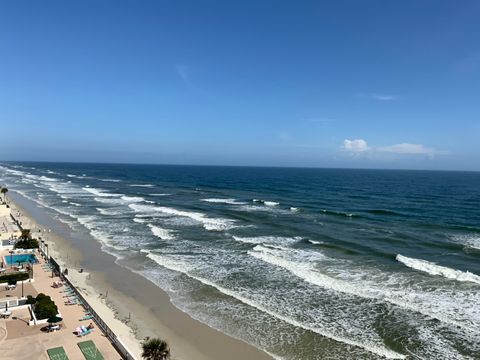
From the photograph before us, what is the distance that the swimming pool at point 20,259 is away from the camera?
119 ft

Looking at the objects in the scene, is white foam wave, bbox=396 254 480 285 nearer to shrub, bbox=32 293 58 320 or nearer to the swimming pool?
shrub, bbox=32 293 58 320

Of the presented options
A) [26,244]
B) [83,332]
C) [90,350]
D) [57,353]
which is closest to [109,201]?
[26,244]

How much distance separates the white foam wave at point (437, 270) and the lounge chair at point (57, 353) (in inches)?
1191

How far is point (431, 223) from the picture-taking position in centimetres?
5772

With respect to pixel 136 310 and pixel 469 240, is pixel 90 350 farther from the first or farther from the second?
pixel 469 240

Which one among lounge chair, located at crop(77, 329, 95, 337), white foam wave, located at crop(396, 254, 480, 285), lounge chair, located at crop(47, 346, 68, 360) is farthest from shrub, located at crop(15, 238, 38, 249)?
white foam wave, located at crop(396, 254, 480, 285)

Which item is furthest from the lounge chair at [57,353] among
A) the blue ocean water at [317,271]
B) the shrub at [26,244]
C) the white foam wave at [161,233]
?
the white foam wave at [161,233]

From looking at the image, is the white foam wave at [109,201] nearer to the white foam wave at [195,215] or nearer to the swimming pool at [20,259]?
the white foam wave at [195,215]

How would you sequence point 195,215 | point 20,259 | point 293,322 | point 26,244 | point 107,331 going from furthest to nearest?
point 195,215 < point 26,244 < point 20,259 < point 293,322 < point 107,331

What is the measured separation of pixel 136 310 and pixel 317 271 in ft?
54.2

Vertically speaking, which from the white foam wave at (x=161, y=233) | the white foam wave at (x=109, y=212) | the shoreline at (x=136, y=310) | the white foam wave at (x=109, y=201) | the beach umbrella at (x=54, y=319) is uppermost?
the white foam wave at (x=109, y=201)

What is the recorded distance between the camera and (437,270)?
3597 cm

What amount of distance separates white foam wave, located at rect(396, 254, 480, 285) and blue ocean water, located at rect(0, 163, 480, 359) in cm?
9

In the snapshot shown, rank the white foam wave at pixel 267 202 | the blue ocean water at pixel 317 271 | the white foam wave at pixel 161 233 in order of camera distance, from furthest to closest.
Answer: the white foam wave at pixel 267 202 < the white foam wave at pixel 161 233 < the blue ocean water at pixel 317 271
